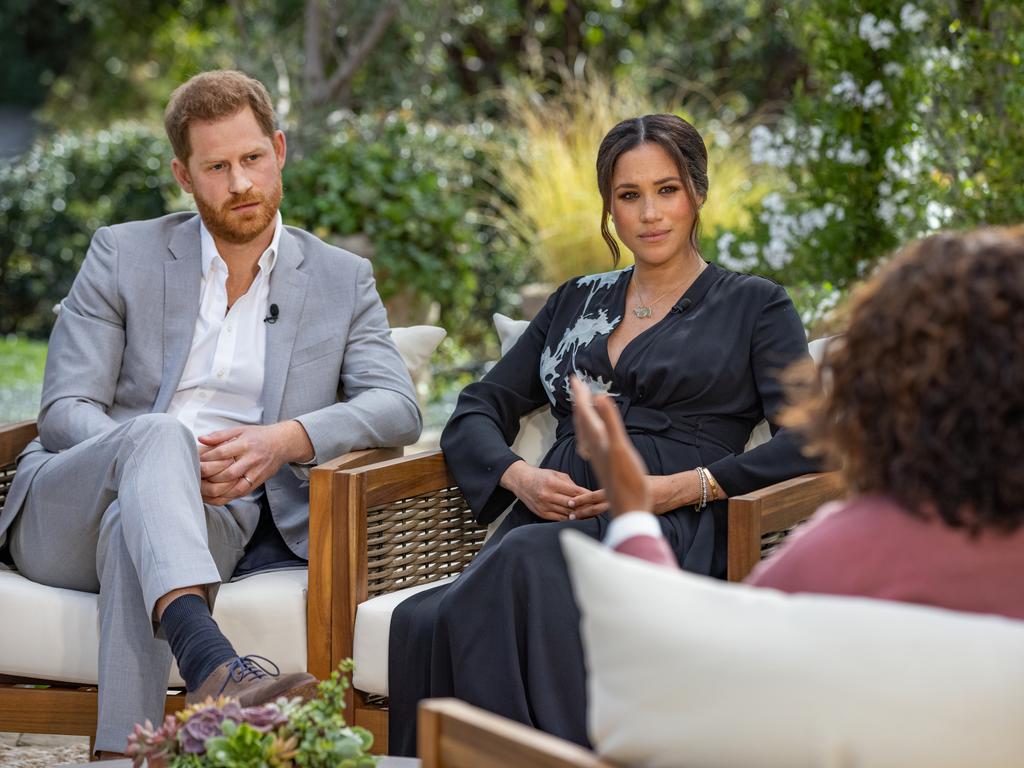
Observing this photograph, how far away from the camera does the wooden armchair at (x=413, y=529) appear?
2531 millimetres

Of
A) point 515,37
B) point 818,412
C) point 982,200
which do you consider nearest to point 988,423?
point 818,412

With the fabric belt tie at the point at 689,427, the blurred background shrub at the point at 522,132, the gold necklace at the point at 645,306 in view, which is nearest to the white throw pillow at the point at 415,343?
the gold necklace at the point at 645,306

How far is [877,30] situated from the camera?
4816mm

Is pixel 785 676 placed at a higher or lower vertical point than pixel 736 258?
lower

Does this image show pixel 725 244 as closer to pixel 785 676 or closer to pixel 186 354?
pixel 186 354

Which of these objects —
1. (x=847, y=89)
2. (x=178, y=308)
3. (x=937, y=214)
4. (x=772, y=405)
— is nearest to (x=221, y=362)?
(x=178, y=308)

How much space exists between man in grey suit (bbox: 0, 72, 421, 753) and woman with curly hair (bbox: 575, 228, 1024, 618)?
64.1 inches

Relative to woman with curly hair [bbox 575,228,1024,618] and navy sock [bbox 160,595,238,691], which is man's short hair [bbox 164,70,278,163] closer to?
navy sock [bbox 160,595,238,691]

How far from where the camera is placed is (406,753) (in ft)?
8.67

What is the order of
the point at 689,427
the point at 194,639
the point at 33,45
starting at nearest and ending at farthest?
1. the point at 194,639
2. the point at 689,427
3. the point at 33,45

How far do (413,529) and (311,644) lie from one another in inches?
13.6

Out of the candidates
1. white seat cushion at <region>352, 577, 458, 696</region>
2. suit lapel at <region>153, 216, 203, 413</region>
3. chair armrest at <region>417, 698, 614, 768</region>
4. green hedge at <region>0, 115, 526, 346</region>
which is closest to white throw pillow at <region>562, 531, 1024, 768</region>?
chair armrest at <region>417, 698, 614, 768</region>

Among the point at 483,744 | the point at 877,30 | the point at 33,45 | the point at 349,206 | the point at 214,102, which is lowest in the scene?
the point at 483,744

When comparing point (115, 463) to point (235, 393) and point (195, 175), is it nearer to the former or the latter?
point (235, 393)
